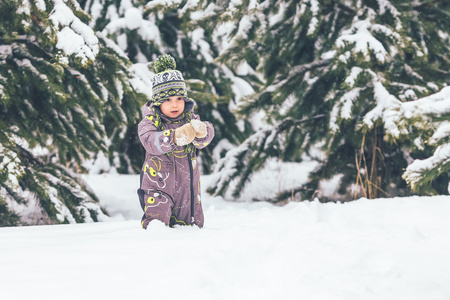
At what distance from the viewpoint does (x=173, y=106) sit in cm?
292

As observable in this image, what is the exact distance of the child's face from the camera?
2922 mm

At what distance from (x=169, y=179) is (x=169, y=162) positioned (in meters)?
0.11

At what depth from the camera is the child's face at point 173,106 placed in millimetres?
2922

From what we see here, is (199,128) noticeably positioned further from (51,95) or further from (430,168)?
(51,95)

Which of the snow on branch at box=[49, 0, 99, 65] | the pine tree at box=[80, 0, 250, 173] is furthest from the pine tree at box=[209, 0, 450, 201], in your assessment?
the snow on branch at box=[49, 0, 99, 65]

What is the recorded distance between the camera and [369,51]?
12.8 feet

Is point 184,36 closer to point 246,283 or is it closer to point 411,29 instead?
point 411,29

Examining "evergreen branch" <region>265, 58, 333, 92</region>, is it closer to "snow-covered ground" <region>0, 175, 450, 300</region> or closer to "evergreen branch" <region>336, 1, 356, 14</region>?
"evergreen branch" <region>336, 1, 356, 14</region>

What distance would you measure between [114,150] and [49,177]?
309 centimetres

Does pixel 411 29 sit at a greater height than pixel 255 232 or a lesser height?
greater

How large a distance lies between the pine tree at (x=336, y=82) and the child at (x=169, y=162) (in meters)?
1.77

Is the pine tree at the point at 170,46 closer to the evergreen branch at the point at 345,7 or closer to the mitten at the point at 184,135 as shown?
the evergreen branch at the point at 345,7

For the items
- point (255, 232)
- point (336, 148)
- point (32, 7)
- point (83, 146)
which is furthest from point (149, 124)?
point (336, 148)

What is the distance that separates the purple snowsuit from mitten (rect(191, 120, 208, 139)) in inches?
5.1
